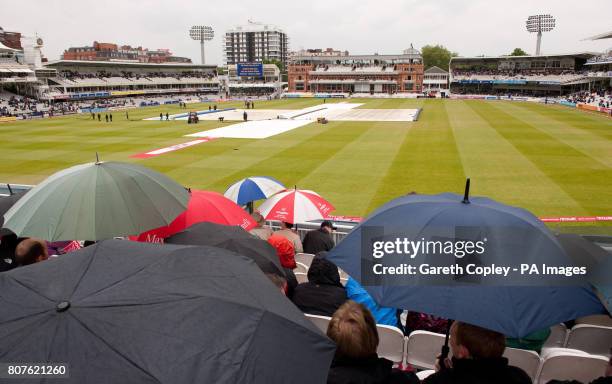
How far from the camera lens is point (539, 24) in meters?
108

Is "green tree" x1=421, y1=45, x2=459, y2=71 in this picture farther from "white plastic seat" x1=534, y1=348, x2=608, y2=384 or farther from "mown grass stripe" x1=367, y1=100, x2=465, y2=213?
"white plastic seat" x1=534, y1=348, x2=608, y2=384

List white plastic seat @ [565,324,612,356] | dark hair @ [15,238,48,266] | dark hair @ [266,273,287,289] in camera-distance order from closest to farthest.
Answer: dark hair @ [266,273,287,289], white plastic seat @ [565,324,612,356], dark hair @ [15,238,48,266]

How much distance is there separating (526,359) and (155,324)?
332 centimetres

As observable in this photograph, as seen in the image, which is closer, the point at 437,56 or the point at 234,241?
the point at 234,241

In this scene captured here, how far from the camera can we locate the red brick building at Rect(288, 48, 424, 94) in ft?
355

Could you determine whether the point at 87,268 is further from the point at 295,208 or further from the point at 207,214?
the point at 295,208

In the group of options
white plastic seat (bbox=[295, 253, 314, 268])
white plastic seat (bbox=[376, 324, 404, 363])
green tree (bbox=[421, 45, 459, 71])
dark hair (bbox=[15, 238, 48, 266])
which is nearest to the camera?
white plastic seat (bbox=[376, 324, 404, 363])

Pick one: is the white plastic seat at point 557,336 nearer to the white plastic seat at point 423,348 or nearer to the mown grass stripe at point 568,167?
the white plastic seat at point 423,348

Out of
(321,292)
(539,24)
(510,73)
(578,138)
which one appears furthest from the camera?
(539,24)

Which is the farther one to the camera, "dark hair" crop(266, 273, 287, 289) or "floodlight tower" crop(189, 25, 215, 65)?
"floodlight tower" crop(189, 25, 215, 65)

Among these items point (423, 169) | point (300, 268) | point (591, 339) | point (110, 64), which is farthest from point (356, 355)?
point (110, 64)

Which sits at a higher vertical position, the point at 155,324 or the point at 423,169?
the point at 155,324

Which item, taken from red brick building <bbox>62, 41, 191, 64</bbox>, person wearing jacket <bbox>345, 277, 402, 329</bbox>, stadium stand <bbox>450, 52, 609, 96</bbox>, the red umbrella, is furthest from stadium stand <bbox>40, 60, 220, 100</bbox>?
person wearing jacket <bbox>345, 277, 402, 329</bbox>

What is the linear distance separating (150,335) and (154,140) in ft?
105
